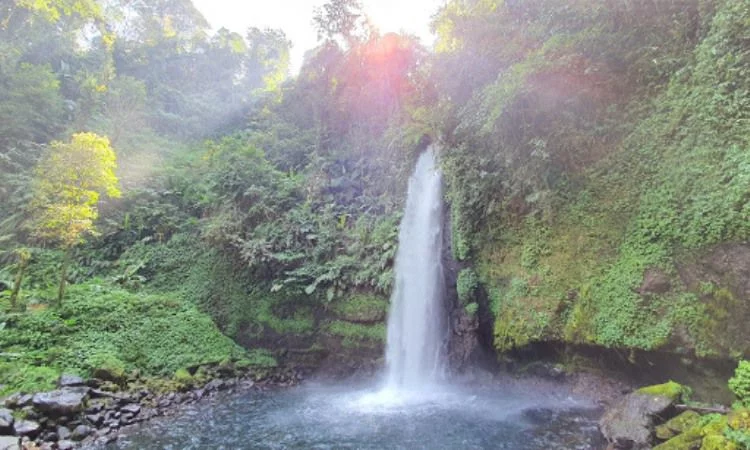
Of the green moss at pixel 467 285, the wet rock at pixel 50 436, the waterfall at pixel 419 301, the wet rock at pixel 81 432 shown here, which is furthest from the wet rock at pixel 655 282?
the wet rock at pixel 50 436

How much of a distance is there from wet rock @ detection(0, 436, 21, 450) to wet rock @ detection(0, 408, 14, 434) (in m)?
0.33

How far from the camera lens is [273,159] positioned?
846 inches

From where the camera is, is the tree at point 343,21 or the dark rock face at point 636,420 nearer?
the dark rock face at point 636,420

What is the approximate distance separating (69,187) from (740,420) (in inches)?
616

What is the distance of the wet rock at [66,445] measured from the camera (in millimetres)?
6961

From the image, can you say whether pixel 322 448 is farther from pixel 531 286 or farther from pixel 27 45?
pixel 27 45

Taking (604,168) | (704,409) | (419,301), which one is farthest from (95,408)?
(604,168)

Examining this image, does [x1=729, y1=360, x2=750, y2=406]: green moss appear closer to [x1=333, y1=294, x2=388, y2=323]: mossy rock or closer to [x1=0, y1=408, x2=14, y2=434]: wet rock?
[x1=333, y1=294, x2=388, y2=323]: mossy rock

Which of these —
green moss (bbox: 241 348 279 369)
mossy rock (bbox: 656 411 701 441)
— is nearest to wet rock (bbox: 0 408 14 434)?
green moss (bbox: 241 348 279 369)

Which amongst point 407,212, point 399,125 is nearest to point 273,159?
point 399,125

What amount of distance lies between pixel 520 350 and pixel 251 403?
670 centimetres

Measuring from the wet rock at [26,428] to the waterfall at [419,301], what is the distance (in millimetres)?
7710

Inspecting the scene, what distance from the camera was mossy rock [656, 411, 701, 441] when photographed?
5.70m

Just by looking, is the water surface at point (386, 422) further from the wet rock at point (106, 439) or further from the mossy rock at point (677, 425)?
the mossy rock at point (677, 425)
